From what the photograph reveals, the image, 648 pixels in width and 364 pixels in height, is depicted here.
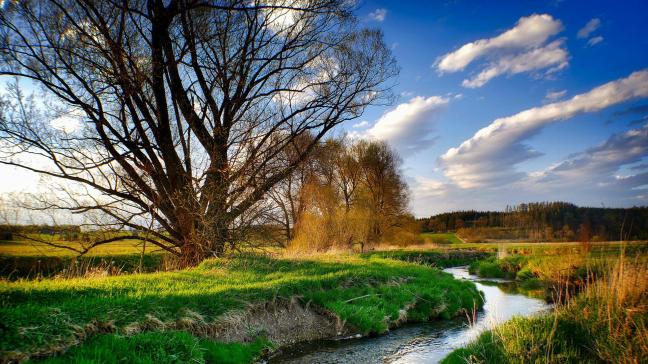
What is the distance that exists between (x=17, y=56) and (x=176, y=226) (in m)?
7.25

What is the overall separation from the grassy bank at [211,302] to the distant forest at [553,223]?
5733 mm

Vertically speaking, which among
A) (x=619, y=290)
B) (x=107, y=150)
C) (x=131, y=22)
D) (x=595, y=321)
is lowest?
(x=595, y=321)

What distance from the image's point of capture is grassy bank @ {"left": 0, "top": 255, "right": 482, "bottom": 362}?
16.4 ft

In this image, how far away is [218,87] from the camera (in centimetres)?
1445

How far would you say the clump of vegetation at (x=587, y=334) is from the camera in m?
5.79

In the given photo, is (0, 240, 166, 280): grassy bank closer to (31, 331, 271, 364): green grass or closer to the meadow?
the meadow

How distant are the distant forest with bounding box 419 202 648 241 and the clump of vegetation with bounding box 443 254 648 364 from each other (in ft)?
3.87

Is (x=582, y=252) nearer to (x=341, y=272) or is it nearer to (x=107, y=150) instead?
(x=341, y=272)

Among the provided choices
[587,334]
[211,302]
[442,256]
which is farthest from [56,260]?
[442,256]

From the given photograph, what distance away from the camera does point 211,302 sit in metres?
7.55

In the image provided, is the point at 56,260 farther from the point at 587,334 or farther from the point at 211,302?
the point at 587,334

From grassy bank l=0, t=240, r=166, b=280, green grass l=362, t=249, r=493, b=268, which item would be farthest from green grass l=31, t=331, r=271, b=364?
green grass l=362, t=249, r=493, b=268

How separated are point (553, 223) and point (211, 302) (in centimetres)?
3659

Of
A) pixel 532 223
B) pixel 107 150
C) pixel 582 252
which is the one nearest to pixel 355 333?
pixel 107 150
